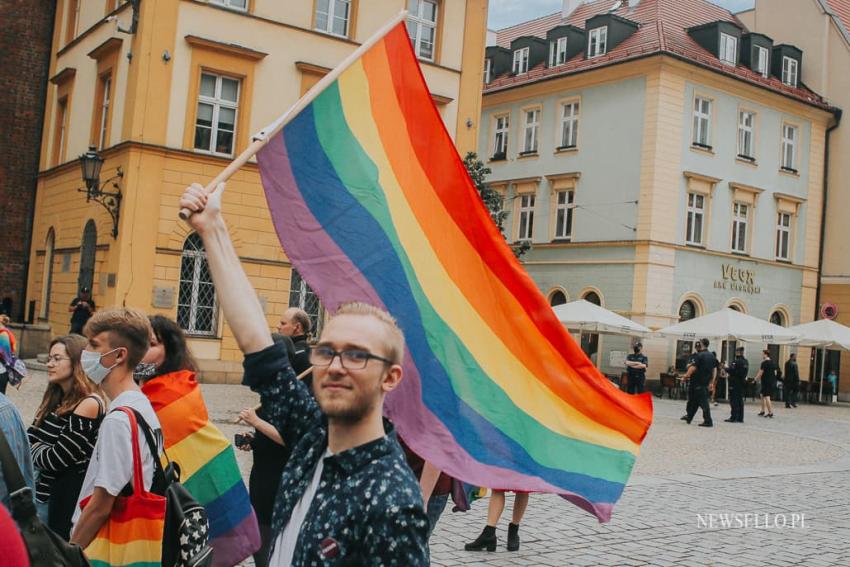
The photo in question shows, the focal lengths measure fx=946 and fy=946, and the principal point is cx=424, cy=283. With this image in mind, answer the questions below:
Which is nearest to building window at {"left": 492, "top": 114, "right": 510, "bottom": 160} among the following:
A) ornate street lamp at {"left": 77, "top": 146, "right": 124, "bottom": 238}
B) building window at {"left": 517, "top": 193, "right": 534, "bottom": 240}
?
building window at {"left": 517, "top": 193, "right": 534, "bottom": 240}

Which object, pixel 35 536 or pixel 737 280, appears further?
pixel 737 280

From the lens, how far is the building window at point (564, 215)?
114 ft

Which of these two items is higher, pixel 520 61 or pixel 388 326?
pixel 520 61

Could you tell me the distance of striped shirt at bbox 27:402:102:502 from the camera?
4277 mm

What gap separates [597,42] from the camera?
115ft

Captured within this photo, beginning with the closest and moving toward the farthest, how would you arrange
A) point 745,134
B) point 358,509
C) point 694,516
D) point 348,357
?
point 358,509 < point 348,357 < point 694,516 < point 745,134

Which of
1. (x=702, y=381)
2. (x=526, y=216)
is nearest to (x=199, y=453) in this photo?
(x=702, y=381)

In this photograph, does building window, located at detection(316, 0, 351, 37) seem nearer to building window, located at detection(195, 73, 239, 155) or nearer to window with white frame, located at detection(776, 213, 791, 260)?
building window, located at detection(195, 73, 239, 155)

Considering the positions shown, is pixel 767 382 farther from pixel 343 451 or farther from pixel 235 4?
pixel 343 451

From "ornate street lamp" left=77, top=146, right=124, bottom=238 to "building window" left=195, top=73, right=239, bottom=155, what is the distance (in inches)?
82.7

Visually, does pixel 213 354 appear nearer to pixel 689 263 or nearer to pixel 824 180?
pixel 689 263

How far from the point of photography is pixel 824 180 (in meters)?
37.2

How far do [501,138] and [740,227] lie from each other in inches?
385

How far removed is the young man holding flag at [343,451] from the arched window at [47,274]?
25.3m
